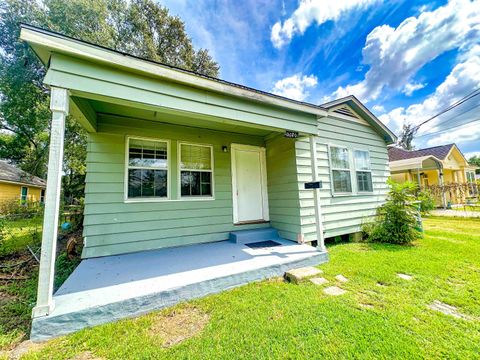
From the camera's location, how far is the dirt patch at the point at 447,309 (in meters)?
2.20

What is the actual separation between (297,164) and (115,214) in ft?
13.5

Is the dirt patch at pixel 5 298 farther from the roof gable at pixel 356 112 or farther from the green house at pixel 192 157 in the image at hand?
the roof gable at pixel 356 112

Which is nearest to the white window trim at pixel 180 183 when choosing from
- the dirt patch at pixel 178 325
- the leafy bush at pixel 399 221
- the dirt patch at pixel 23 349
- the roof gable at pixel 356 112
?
the dirt patch at pixel 178 325

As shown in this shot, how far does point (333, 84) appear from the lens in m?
10.6

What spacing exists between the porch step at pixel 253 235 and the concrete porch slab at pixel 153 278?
356mm

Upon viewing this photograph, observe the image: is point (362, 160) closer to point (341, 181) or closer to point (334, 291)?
point (341, 181)

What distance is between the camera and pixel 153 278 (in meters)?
2.83

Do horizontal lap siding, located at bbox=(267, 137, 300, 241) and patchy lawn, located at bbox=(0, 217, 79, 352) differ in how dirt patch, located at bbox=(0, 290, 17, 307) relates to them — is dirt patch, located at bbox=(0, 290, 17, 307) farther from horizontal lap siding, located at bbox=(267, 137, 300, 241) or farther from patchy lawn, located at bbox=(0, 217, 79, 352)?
horizontal lap siding, located at bbox=(267, 137, 300, 241)

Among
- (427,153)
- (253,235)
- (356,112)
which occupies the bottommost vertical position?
(253,235)

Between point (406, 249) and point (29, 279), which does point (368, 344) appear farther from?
point (29, 279)

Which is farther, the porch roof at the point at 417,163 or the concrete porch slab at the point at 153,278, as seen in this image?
the porch roof at the point at 417,163

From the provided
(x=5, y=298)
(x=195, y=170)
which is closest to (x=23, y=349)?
(x=5, y=298)

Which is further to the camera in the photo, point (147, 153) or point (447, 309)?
point (147, 153)

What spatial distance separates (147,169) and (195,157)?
112cm
